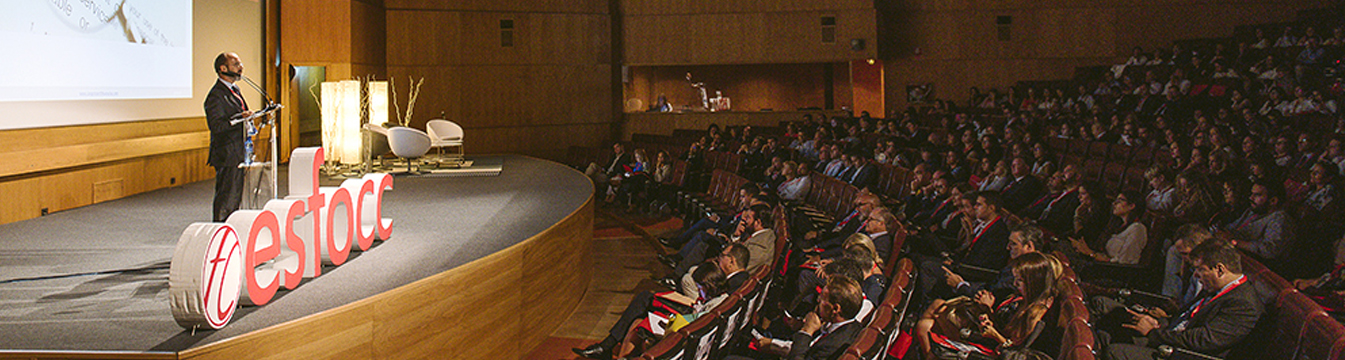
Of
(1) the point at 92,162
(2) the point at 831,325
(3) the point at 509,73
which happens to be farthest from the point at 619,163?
(2) the point at 831,325

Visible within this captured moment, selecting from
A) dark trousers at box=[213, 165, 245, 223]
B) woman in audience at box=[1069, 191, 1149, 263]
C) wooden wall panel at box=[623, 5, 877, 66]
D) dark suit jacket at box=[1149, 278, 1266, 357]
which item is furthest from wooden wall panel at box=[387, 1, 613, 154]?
dark suit jacket at box=[1149, 278, 1266, 357]

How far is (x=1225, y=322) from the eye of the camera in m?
2.78

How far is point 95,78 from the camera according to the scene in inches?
210

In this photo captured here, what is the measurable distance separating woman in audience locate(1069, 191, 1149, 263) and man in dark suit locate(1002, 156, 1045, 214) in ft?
3.50

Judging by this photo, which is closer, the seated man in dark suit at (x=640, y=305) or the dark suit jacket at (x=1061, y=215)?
the seated man in dark suit at (x=640, y=305)

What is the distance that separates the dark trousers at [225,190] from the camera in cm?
432

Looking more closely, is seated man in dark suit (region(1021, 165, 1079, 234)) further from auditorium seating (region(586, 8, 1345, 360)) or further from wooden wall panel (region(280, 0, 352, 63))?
wooden wall panel (region(280, 0, 352, 63))

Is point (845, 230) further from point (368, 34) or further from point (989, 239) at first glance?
point (368, 34)

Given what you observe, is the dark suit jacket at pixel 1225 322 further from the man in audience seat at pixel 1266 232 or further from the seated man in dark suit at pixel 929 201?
the seated man in dark suit at pixel 929 201

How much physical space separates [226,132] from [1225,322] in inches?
163

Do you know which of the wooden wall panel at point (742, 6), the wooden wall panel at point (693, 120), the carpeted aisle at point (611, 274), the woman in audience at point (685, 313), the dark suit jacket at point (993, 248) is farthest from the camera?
the wooden wall panel at point (693, 120)

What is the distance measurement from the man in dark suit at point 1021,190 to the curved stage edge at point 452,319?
2798 mm

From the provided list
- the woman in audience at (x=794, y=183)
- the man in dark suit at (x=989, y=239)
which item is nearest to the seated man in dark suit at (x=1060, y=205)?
the man in dark suit at (x=989, y=239)

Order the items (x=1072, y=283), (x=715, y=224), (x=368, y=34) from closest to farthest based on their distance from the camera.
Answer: (x=1072, y=283) < (x=715, y=224) < (x=368, y=34)
